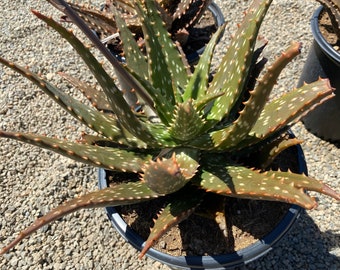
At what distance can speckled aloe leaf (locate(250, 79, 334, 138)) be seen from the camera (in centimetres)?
82

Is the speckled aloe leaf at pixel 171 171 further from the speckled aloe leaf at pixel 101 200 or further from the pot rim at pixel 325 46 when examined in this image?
the pot rim at pixel 325 46

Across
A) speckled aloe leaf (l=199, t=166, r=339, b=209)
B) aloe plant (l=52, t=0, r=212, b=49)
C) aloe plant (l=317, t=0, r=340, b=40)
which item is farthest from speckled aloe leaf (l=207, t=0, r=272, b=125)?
aloe plant (l=317, t=0, r=340, b=40)

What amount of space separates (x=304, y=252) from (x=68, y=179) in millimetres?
978

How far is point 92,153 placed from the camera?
37.9 inches

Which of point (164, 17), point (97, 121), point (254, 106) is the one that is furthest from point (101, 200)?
point (164, 17)

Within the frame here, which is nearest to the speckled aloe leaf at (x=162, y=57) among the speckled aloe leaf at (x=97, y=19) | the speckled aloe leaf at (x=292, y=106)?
the speckled aloe leaf at (x=292, y=106)

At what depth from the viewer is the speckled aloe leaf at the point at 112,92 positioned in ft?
2.57

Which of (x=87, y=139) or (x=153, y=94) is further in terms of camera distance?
(x=87, y=139)

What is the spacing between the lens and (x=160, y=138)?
1.04 metres

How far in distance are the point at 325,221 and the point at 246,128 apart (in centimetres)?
86

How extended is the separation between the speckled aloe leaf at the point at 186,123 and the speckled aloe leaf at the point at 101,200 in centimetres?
15

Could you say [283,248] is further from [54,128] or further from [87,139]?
[54,128]

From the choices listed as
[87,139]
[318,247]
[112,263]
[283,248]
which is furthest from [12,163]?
[318,247]

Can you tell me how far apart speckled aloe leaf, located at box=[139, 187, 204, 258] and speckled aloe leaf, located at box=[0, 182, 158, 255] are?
56 mm
